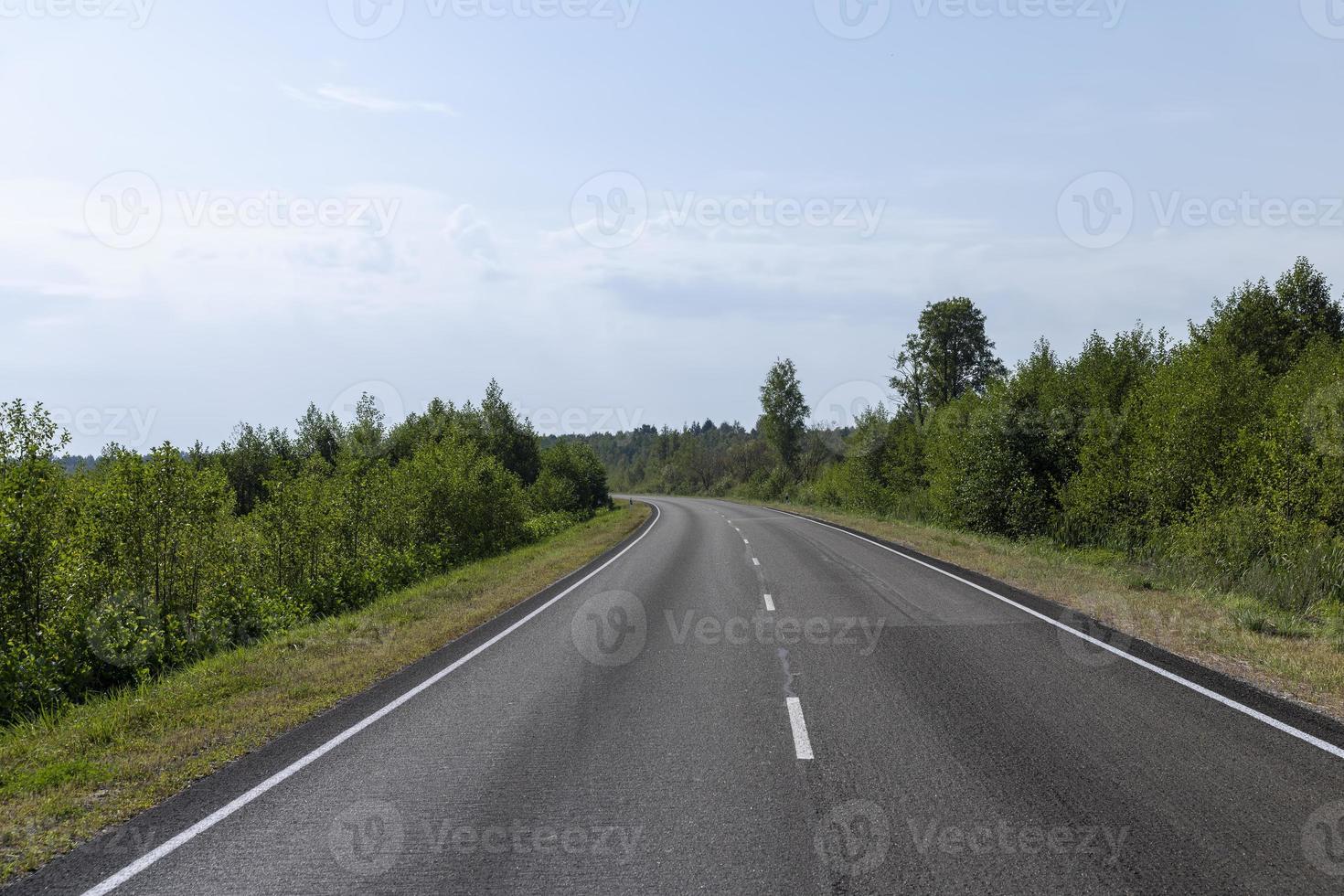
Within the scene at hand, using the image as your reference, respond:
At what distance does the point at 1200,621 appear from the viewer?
1138 centimetres

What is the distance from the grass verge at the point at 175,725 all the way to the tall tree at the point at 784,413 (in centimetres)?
7278

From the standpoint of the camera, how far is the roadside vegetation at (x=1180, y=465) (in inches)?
624

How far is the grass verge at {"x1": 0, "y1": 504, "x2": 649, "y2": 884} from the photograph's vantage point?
538 centimetres

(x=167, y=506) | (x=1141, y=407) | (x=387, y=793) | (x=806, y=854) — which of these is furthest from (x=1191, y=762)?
(x=1141, y=407)

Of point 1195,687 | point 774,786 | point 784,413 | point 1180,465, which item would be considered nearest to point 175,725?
point 774,786

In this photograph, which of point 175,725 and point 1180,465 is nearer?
point 175,725

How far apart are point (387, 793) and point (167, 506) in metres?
9.95

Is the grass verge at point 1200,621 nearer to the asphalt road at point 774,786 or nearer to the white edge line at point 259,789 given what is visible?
the asphalt road at point 774,786

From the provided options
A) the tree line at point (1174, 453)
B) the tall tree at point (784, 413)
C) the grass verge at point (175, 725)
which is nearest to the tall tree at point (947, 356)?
the tree line at point (1174, 453)

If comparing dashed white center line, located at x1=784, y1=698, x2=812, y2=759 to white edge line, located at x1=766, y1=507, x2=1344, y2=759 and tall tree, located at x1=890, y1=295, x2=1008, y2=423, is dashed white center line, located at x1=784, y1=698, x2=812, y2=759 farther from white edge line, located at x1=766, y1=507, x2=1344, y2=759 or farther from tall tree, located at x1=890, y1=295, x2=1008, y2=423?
tall tree, located at x1=890, y1=295, x2=1008, y2=423

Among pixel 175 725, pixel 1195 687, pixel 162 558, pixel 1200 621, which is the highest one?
pixel 162 558

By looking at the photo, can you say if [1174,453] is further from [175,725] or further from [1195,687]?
[175,725]

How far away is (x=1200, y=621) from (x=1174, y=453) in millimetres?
11637

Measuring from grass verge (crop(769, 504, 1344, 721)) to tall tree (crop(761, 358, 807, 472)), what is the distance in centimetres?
6422
